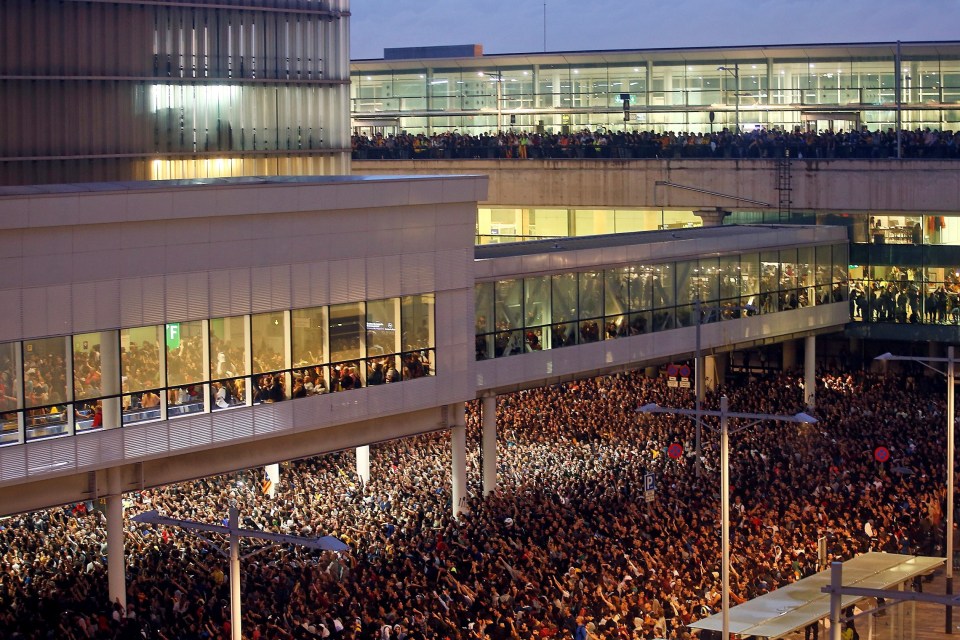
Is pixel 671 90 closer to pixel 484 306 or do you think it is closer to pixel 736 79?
pixel 736 79

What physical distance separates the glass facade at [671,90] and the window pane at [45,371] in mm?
48711

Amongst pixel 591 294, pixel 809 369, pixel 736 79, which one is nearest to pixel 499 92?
pixel 736 79

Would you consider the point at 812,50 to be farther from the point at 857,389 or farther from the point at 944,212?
the point at 857,389

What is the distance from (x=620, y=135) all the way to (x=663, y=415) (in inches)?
820

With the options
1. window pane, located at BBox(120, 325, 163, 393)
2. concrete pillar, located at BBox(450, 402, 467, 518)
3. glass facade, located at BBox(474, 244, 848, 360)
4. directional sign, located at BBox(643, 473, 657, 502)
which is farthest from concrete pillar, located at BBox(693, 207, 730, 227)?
window pane, located at BBox(120, 325, 163, 393)

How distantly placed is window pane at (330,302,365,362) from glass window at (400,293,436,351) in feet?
4.98

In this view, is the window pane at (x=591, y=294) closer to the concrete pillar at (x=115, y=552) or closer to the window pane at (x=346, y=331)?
the window pane at (x=346, y=331)

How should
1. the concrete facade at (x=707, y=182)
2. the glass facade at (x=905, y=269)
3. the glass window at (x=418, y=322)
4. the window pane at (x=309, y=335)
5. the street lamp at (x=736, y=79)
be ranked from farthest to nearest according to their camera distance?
the street lamp at (x=736, y=79)
the concrete facade at (x=707, y=182)
the glass facade at (x=905, y=269)
the glass window at (x=418, y=322)
the window pane at (x=309, y=335)

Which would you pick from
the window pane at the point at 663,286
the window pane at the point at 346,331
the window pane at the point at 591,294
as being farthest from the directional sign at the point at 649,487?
the window pane at the point at 663,286

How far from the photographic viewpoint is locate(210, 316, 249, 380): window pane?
1391 inches

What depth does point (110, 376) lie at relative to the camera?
33.3m

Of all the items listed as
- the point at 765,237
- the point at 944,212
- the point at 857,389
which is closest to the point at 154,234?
the point at 765,237

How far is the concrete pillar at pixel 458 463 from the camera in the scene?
41.5 m

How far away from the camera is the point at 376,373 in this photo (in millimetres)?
39031
